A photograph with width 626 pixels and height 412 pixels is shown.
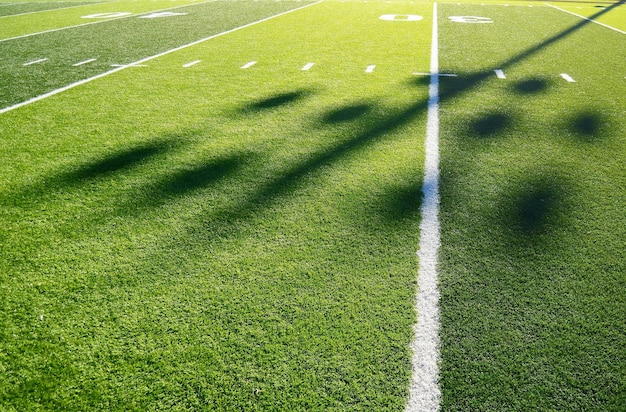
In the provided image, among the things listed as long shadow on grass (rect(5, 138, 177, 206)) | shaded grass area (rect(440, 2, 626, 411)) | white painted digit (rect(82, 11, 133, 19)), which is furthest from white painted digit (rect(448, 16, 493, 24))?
long shadow on grass (rect(5, 138, 177, 206))

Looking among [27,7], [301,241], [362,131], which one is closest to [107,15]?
[27,7]


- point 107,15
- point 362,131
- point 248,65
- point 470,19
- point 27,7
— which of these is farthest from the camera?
point 27,7

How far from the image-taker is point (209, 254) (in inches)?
111

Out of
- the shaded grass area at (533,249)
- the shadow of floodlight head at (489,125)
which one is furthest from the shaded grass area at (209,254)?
the shadow of floodlight head at (489,125)

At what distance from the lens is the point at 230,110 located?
5258 millimetres

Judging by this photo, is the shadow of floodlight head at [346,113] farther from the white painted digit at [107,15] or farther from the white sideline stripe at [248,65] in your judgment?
the white painted digit at [107,15]

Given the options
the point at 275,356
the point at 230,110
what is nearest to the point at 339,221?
the point at 275,356

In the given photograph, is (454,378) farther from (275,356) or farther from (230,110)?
(230,110)

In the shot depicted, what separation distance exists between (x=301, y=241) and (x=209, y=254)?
58cm

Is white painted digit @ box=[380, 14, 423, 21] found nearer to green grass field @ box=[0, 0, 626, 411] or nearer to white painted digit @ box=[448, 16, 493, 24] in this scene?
white painted digit @ box=[448, 16, 493, 24]

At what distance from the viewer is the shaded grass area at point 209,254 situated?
202cm

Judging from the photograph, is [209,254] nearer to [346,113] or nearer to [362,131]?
[362,131]

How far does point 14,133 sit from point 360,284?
403 centimetres

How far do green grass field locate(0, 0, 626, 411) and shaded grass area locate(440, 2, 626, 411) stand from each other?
0.04 feet
